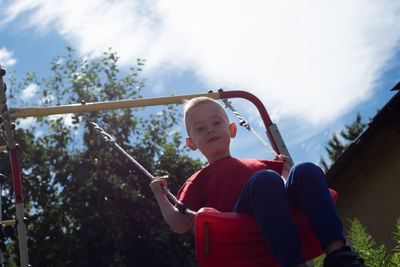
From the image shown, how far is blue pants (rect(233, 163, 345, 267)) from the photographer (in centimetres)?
166

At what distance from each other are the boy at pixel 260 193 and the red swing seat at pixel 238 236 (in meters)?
0.06

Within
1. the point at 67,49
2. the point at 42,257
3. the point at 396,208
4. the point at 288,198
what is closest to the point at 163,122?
the point at 67,49

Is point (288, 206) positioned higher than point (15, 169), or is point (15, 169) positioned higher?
point (15, 169)

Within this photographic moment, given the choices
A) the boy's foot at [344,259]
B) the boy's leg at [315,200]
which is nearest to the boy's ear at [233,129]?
the boy's leg at [315,200]

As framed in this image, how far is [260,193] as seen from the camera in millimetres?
1785

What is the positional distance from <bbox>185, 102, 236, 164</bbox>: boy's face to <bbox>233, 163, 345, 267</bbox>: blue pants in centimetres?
62

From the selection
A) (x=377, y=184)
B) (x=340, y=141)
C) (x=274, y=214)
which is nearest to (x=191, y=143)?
(x=274, y=214)

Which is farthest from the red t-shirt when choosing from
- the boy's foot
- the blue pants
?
the boy's foot

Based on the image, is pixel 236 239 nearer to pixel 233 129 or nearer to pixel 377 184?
pixel 233 129

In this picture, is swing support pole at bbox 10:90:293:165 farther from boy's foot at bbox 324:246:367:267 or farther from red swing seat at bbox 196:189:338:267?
boy's foot at bbox 324:246:367:267

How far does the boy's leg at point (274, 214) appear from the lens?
1646 mm

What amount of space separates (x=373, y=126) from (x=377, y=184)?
0.85 meters

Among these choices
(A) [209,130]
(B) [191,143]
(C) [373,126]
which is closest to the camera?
(A) [209,130]

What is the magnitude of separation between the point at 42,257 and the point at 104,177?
6.19ft
